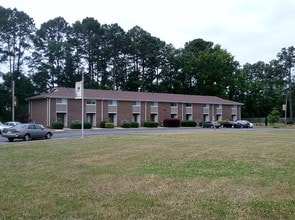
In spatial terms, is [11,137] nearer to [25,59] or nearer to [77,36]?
[25,59]

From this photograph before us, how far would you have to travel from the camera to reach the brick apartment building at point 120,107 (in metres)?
60.0

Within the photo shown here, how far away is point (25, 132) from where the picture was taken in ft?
105

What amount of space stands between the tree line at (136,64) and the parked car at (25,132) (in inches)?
1870

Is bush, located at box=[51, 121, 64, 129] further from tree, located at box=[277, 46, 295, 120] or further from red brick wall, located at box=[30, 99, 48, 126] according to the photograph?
tree, located at box=[277, 46, 295, 120]

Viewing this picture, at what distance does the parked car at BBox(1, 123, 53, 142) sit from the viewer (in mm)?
31388

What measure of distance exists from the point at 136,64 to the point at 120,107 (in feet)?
105

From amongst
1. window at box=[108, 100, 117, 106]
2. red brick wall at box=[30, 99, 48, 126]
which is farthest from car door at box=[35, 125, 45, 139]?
window at box=[108, 100, 117, 106]

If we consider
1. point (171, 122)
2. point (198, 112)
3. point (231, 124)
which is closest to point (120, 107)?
point (171, 122)

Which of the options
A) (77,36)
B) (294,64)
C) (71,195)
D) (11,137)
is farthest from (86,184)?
(294,64)

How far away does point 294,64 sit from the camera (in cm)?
10012

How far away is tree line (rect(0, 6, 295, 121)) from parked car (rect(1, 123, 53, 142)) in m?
47.5

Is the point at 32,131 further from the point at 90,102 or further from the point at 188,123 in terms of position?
the point at 188,123

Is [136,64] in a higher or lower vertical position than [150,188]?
higher

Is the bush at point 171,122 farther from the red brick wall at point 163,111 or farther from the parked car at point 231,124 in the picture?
the parked car at point 231,124
